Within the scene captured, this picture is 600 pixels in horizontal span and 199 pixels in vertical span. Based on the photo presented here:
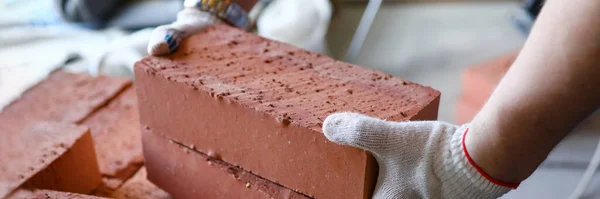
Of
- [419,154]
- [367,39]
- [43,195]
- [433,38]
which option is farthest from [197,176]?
[433,38]

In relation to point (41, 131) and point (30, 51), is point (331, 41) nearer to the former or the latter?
point (30, 51)

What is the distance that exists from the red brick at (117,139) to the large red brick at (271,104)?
16 cm

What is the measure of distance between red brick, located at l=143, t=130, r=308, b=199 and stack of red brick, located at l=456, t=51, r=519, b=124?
1169 mm

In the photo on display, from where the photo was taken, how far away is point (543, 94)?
32.6 inches

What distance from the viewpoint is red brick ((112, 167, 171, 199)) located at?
130cm

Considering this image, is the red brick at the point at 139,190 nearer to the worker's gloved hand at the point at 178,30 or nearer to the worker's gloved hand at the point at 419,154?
the worker's gloved hand at the point at 178,30

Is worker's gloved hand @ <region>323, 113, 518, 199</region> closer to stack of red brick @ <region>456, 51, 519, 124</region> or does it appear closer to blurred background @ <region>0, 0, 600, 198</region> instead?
blurred background @ <region>0, 0, 600, 198</region>

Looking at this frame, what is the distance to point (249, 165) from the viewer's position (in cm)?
108

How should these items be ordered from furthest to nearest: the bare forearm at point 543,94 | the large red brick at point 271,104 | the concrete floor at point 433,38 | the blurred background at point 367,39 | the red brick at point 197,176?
the concrete floor at point 433,38 → the blurred background at point 367,39 → the red brick at point 197,176 → the large red brick at point 271,104 → the bare forearm at point 543,94

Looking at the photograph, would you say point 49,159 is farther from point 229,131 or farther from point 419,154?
point 419,154

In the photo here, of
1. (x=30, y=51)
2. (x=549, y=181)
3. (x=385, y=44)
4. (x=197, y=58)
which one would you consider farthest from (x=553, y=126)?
(x=385, y=44)

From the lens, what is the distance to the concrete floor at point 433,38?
258cm

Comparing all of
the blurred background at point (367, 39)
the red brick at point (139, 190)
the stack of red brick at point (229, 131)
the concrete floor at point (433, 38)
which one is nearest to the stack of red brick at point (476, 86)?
the blurred background at point (367, 39)

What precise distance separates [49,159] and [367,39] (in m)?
1.81
